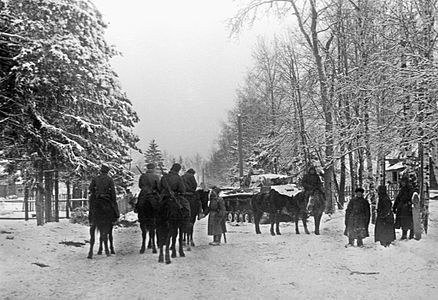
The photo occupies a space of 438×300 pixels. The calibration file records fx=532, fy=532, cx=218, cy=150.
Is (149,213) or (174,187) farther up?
(174,187)

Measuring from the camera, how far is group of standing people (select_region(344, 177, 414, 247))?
45.0 feet

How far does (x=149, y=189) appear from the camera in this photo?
13.9 metres

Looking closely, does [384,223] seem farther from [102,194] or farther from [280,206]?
[102,194]

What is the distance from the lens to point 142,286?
9195mm

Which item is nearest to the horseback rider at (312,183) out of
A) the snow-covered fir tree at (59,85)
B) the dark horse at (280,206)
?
the dark horse at (280,206)

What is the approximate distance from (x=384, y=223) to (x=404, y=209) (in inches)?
40.9

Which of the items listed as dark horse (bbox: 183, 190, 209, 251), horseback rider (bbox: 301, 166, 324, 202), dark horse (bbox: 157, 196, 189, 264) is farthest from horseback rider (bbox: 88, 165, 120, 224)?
horseback rider (bbox: 301, 166, 324, 202)

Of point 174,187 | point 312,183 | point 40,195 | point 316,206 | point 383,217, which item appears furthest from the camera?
point 40,195

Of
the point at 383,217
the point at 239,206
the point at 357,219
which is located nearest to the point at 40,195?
the point at 239,206

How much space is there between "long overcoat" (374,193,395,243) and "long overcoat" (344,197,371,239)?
30 centimetres

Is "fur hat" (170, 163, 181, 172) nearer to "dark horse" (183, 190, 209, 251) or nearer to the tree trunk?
"dark horse" (183, 190, 209, 251)

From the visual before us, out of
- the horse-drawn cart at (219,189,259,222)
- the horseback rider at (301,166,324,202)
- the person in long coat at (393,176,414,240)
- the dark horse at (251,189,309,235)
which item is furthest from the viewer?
the horse-drawn cart at (219,189,259,222)

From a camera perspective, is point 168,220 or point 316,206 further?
point 316,206

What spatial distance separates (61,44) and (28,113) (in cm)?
379
